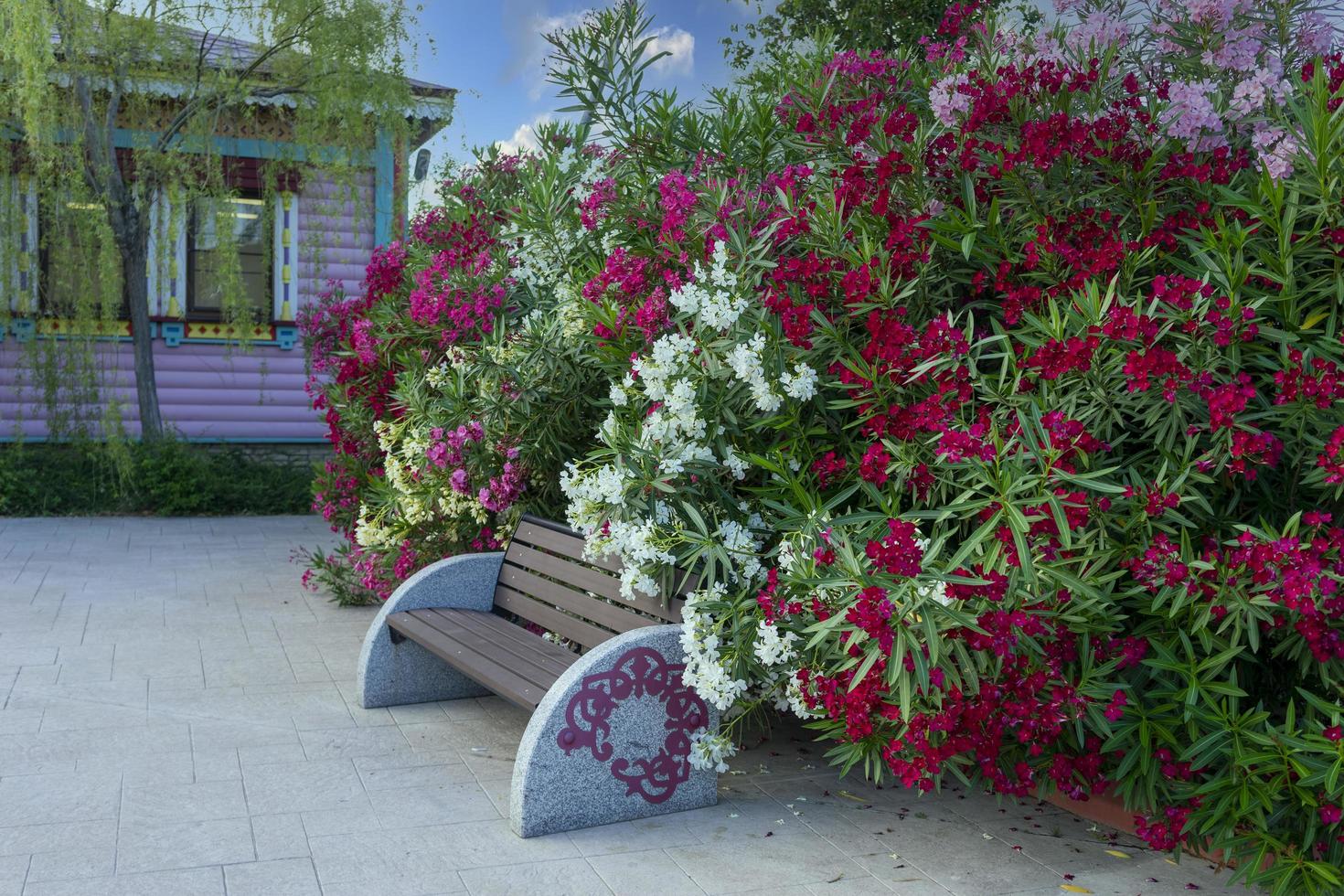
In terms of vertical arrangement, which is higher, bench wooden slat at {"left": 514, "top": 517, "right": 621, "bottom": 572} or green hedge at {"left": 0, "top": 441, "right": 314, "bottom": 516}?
bench wooden slat at {"left": 514, "top": 517, "right": 621, "bottom": 572}

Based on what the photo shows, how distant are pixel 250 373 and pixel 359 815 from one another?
10.0m

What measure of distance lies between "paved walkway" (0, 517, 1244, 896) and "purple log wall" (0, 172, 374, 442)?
23.3 ft

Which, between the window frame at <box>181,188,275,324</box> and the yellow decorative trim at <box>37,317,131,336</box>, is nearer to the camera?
the yellow decorative trim at <box>37,317,131,336</box>

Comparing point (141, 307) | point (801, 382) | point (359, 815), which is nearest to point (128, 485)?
point (141, 307)

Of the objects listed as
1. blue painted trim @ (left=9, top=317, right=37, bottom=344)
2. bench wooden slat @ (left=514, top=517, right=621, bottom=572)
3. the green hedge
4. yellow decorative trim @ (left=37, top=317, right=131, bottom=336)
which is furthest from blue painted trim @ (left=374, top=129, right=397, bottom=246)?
bench wooden slat @ (left=514, top=517, right=621, bottom=572)

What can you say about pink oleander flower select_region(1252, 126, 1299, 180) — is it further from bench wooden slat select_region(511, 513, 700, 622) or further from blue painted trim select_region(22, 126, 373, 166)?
blue painted trim select_region(22, 126, 373, 166)

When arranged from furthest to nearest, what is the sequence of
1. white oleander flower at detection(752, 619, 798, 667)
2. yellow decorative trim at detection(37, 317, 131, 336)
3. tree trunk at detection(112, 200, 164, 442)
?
tree trunk at detection(112, 200, 164, 442)
yellow decorative trim at detection(37, 317, 131, 336)
white oleander flower at detection(752, 619, 798, 667)

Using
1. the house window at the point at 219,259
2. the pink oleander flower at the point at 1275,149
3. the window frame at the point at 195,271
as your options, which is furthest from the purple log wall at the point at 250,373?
the pink oleander flower at the point at 1275,149

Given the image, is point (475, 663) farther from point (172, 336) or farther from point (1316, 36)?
point (172, 336)

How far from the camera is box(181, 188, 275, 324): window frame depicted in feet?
41.2

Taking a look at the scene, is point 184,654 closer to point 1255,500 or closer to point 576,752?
point 576,752

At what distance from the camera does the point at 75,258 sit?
36.6 ft

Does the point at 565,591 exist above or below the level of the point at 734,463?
below

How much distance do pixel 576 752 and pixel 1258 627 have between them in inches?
85.7
